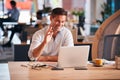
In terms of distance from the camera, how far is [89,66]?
10.4ft

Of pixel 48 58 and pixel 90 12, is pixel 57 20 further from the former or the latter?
pixel 90 12

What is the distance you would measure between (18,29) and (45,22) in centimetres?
278

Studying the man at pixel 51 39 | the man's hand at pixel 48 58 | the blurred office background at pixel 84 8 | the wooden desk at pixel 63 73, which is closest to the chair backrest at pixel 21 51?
the man at pixel 51 39

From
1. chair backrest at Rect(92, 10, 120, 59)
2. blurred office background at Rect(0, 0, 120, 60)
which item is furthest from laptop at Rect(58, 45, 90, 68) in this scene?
blurred office background at Rect(0, 0, 120, 60)

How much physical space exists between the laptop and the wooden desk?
75mm

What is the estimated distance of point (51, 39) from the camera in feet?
11.9

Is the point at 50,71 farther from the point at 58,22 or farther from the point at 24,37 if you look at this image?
the point at 24,37

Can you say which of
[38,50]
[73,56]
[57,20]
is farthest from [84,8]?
[73,56]

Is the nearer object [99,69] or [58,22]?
[99,69]

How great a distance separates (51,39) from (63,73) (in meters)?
0.88

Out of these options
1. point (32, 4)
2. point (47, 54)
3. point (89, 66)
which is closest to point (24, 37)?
point (47, 54)

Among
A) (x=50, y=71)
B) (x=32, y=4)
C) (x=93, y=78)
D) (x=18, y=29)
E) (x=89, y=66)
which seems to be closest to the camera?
(x=93, y=78)

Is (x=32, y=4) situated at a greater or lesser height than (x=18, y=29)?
greater

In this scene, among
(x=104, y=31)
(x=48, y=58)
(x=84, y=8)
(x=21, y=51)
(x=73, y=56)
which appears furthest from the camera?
(x=84, y=8)
